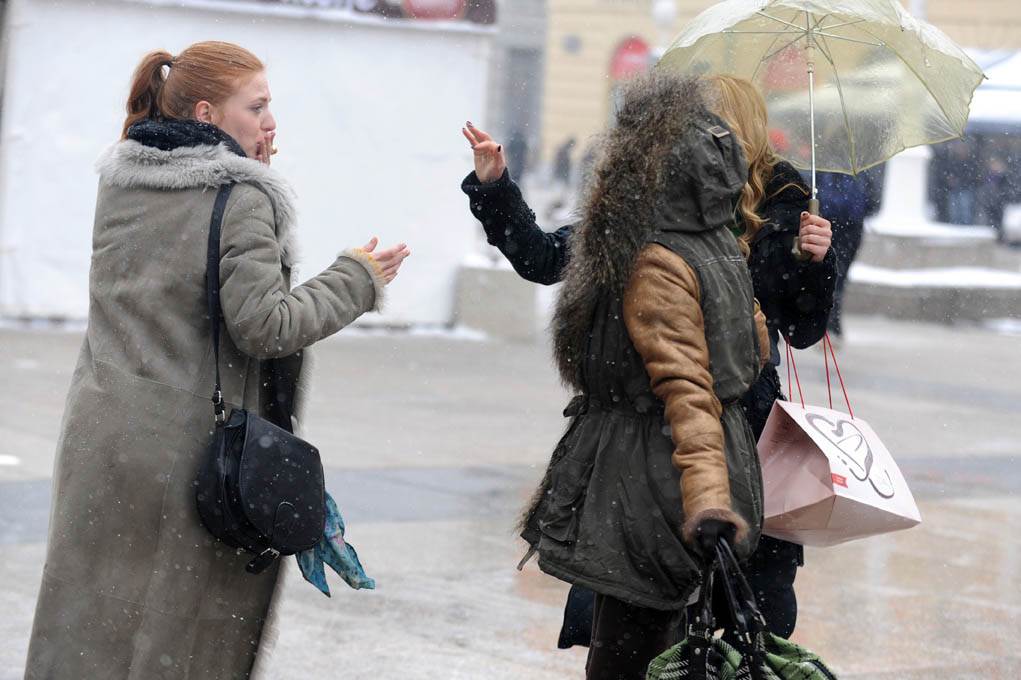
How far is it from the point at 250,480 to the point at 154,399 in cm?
28

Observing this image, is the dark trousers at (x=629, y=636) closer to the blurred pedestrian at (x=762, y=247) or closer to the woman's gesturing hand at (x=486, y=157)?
the blurred pedestrian at (x=762, y=247)

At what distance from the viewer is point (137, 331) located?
126 inches

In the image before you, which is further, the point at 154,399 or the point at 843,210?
the point at 843,210

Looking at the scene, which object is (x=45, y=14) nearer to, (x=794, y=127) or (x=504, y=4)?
(x=794, y=127)

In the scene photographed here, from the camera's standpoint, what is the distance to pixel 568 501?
324 centimetres

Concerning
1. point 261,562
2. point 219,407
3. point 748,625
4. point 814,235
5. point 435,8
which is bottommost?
point 261,562

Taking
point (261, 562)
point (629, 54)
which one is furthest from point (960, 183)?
point (261, 562)

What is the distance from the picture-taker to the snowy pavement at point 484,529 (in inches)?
197

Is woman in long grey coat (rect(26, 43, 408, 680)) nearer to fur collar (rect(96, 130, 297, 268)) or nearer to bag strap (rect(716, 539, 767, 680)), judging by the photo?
fur collar (rect(96, 130, 297, 268))

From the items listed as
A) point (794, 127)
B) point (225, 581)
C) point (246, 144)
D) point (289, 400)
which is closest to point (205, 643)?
point (225, 581)

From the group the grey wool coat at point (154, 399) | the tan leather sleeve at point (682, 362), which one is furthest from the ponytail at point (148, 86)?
the tan leather sleeve at point (682, 362)

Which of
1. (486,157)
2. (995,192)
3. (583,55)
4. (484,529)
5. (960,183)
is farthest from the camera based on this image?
(583,55)

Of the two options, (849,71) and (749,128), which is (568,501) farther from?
(849,71)

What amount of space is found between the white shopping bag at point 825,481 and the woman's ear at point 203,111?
1433 millimetres
